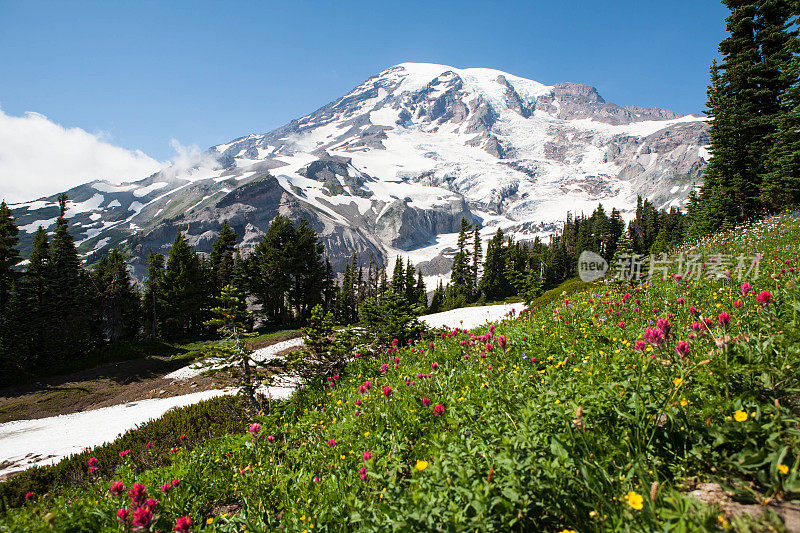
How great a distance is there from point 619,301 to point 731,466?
5905 millimetres

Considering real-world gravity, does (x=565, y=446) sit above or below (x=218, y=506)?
above

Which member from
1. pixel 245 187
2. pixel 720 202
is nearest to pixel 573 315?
pixel 720 202

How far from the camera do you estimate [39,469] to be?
8914mm

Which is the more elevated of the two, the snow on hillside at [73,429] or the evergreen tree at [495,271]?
the evergreen tree at [495,271]

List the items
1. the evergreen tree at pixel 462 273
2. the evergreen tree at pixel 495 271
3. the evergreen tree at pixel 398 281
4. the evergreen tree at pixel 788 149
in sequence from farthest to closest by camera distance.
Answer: the evergreen tree at pixel 495 271, the evergreen tree at pixel 462 273, the evergreen tree at pixel 788 149, the evergreen tree at pixel 398 281

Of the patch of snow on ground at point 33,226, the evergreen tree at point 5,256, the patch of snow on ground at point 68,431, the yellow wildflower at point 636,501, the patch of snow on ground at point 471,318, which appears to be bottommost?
the patch of snow on ground at point 68,431

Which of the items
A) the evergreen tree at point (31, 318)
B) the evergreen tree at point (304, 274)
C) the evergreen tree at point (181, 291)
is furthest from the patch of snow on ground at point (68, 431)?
the evergreen tree at point (181, 291)

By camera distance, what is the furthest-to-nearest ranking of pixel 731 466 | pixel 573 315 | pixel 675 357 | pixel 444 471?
pixel 573 315
pixel 675 357
pixel 444 471
pixel 731 466

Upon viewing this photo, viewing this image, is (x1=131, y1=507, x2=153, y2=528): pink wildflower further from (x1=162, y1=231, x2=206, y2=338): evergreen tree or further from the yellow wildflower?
(x1=162, y1=231, x2=206, y2=338): evergreen tree

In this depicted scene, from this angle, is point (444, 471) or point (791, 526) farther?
point (444, 471)

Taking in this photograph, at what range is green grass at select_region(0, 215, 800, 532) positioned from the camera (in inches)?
79.0

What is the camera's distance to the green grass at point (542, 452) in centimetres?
201

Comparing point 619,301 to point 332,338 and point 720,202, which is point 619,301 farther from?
point 720,202

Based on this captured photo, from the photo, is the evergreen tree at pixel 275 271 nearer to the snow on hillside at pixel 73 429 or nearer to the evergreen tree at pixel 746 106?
the snow on hillside at pixel 73 429
